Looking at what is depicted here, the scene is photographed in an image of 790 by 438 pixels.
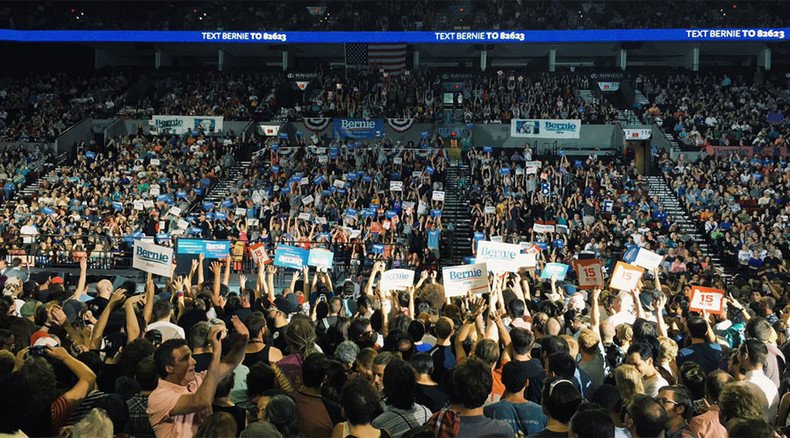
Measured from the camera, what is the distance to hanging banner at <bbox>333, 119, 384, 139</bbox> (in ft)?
121

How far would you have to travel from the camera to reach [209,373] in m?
5.34

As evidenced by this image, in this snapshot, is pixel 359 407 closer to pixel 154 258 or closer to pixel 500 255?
pixel 500 255

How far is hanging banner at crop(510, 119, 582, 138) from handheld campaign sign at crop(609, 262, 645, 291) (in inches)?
991

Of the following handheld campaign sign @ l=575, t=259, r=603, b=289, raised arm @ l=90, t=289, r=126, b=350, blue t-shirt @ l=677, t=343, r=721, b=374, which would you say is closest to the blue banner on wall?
handheld campaign sign @ l=575, t=259, r=603, b=289

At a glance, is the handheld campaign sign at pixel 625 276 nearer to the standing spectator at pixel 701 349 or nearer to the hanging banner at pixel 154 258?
the standing spectator at pixel 701 349

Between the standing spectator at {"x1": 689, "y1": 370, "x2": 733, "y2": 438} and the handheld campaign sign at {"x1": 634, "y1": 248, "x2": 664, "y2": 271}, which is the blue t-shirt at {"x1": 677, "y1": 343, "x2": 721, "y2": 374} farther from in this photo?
the handheld campaign sign at {"x1": 634, "y1": 248, "x2": 664, "y2": 271}

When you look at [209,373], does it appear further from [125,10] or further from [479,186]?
[125,10]

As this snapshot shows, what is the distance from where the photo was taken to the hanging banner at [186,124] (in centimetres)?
3716

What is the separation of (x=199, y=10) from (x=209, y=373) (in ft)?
140

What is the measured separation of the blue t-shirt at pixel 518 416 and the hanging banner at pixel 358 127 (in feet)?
103

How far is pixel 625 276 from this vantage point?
1107cm

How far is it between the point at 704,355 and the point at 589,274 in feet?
14.2

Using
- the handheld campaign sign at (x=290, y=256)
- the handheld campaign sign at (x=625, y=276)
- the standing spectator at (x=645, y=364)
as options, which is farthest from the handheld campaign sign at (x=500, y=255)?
the standing spectator at (x=645, y=364)

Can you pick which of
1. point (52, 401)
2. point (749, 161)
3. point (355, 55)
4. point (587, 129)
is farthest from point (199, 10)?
point (52, 401)
